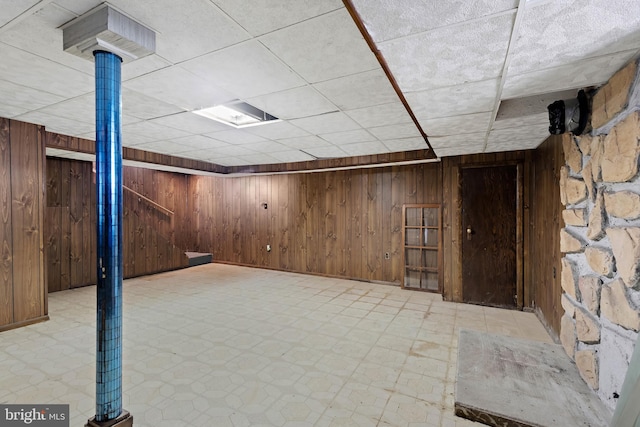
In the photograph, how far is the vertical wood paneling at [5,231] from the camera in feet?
10.6

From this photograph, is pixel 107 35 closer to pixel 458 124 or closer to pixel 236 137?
pixel 236 137

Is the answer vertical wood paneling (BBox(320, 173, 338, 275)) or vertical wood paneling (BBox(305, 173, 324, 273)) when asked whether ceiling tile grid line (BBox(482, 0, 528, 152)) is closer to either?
vertical wood paneling (BBox(320, 173, 338, 275))

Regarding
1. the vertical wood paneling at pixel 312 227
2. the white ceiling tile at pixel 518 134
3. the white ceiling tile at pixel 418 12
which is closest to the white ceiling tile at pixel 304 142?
the vertical wood paneling at pixel 312 227

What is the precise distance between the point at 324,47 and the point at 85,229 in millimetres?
5719

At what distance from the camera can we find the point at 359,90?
2.32 meters

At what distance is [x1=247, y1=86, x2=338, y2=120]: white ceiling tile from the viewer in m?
2.40

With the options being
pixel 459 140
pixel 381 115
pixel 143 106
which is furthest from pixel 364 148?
pixel 143 106

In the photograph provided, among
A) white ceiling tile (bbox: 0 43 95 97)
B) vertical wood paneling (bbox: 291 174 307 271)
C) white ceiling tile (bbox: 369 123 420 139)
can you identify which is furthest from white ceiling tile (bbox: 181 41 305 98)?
vertical wood paneling (bbox: 291 174 307 271)

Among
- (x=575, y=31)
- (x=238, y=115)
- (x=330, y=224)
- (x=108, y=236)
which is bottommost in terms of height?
(x=330, y=224)

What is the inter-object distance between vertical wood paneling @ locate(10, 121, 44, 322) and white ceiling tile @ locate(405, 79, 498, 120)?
413 centimetres

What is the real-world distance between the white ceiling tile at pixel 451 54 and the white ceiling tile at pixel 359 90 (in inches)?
9.3

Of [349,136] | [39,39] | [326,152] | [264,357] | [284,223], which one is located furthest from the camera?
[284,223]

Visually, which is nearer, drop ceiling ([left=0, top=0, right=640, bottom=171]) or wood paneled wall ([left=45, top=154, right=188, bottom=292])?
drop ceiling ([left=0, top=0, right=640, bottom=171])

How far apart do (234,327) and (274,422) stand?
1688mm
